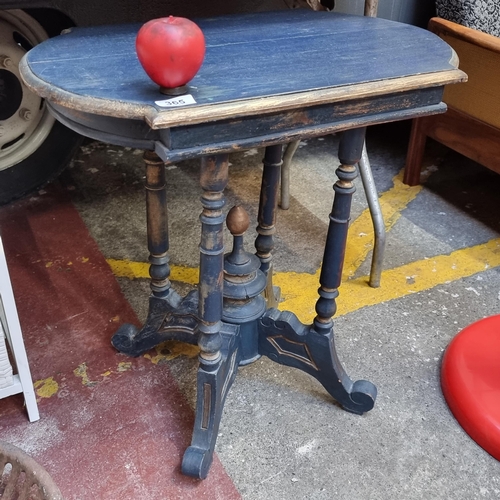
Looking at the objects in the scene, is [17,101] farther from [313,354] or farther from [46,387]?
[313,354]

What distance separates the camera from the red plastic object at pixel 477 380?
4.62 feet

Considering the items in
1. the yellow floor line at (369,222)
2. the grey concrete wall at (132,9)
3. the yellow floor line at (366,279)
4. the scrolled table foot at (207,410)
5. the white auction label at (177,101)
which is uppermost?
the white auction label at (177,101)

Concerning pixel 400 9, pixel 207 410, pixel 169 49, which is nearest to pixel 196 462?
pixel 207 410

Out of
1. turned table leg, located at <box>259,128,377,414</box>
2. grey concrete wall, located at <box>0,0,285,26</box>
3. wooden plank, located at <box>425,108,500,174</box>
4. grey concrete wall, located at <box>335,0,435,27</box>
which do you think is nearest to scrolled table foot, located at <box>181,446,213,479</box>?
turned table leg, located at <box>259,128,377,414</box>

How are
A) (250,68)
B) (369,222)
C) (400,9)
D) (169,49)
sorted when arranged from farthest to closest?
(400,9)
(369,222)
(250,68)
(169,49)

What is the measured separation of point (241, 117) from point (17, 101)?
1.60m

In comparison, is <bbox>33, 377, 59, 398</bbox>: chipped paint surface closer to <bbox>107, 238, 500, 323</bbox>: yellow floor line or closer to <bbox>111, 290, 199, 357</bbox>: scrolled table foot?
<bbox>111, 290, 199, 357</bbox>: scrolled table foot

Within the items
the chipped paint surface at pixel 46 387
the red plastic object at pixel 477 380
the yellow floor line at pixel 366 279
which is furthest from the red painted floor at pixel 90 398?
the red plastic object at pixel 477 380

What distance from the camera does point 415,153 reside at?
101 inches

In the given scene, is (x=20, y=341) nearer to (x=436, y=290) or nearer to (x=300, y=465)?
(x=300, y=465)

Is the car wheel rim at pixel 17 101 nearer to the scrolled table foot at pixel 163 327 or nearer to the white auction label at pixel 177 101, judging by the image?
the scrolled table foot at pixel 163 327

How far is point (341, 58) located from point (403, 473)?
0.94 meters

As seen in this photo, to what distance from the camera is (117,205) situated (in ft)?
7.85

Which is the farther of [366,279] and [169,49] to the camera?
[366,279]
